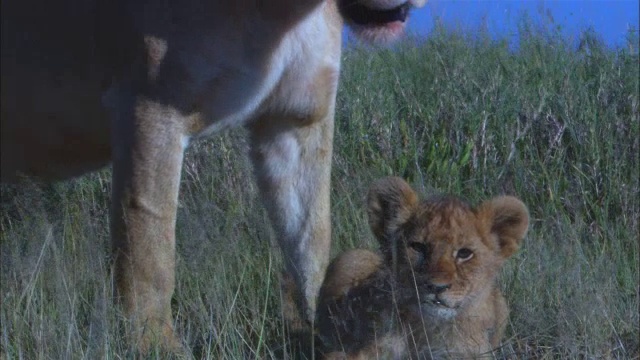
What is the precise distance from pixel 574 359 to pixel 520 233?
367mm

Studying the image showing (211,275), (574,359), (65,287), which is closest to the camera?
(574,359)

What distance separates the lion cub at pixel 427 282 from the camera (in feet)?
9.16

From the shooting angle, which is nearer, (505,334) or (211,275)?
(505,334)

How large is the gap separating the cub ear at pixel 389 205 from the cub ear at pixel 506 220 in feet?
0.60

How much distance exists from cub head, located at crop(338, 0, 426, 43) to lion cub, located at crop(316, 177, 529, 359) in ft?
2.22

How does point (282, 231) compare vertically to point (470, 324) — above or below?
above

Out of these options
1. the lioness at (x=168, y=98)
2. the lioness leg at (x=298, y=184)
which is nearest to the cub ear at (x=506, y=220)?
the lioness at (x=168, y=98)

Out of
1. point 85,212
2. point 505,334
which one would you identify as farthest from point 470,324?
point 85,212

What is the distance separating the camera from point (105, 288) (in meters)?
3.26

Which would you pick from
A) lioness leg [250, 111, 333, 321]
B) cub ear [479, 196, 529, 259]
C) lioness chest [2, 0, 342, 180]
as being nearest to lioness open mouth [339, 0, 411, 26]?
lioness chest [2, 0, 342, 180]

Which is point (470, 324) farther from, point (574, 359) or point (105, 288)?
point (105, 288)

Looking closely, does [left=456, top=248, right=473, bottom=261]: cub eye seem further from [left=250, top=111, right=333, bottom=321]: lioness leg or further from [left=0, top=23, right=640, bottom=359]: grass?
[left=250, top=111, right=333, bottom=321]: lioness leg

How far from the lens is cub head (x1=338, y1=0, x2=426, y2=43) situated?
3.54 meters

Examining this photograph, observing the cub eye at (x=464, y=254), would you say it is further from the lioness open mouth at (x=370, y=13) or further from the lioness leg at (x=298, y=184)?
the lioness leg at (x=298, y=184)
